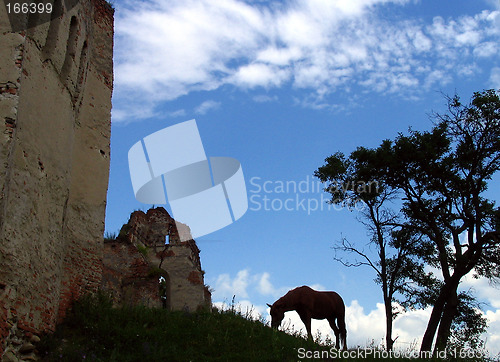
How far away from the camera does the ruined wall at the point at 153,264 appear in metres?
20.2

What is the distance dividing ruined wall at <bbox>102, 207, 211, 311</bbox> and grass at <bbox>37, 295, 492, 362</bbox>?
240 inches

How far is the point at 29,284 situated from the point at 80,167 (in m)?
4.37

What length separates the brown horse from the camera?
592 inches

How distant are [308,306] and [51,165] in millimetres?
7846

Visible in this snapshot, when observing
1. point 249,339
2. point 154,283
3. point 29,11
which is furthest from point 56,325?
point 154,283

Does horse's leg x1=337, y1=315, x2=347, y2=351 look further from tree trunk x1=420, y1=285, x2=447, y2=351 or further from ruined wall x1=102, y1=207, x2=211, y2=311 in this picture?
ruined wall x1=102, y1=207, x2=211, y2=311

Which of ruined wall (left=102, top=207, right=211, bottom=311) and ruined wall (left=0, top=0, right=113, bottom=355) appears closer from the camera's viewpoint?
ruined wall (left=0, top=0, right=113, bottom=355)

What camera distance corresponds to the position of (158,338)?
11.3 m

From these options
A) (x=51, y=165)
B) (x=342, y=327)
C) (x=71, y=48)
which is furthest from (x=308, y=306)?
(x=71, y=48)

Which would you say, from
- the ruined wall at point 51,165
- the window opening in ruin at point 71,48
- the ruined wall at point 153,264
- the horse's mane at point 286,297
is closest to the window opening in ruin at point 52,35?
the ruined wall at point 51,165

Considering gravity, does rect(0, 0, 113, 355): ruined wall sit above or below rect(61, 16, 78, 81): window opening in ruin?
below

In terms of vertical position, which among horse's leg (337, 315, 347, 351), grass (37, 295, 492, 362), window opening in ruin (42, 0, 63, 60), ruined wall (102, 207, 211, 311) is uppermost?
window opening in ruin (42, 0, 63, 60)

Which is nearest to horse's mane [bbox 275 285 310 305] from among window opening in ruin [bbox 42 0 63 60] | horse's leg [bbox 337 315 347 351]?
horse's leg [bbox 337 315 347 351]

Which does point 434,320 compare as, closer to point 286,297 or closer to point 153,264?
point 286,297
